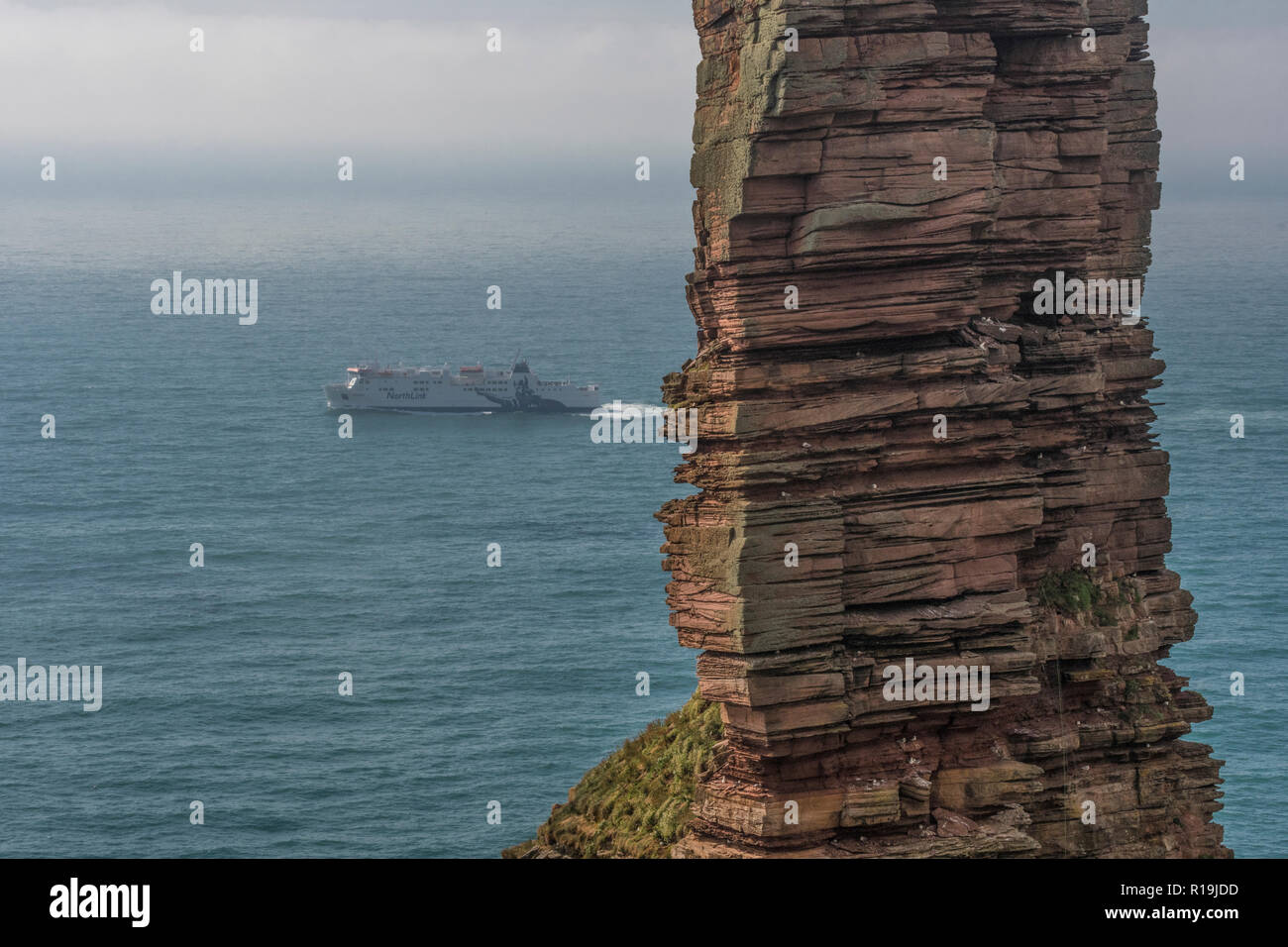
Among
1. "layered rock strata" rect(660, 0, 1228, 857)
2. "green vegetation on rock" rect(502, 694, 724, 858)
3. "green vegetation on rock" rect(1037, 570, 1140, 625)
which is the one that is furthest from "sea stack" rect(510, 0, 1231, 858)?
"green vegetation on rock" rect(502, 694, 724, 858)

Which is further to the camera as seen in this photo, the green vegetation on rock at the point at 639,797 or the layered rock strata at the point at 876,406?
the green vegetation on rock at the point at 639,797

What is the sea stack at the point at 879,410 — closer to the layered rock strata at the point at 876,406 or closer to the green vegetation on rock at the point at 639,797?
the layered rock strata at the point at 876,406

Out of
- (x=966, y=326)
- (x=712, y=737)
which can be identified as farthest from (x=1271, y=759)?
(x=966, y=326)

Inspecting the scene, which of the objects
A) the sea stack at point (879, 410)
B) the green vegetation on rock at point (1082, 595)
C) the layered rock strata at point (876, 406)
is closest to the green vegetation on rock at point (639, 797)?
the sea stack at point (879, 410)

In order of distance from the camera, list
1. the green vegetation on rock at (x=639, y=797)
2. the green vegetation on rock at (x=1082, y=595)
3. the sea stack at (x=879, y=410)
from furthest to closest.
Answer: the green vegetation on rock at (x=639, y=797) → the green vegetation on rock at (x=1082, y=595) → the sea stack at (x=879, y=410)

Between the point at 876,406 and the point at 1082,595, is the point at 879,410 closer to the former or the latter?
the point at 876,406

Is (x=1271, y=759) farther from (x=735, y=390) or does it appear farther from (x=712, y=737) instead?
(x=735, y=390)

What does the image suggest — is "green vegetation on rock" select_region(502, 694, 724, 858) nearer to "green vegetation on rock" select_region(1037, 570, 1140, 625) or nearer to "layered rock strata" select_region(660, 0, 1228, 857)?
"layered rock strata" select_region(660, 0, 1228, 857)
